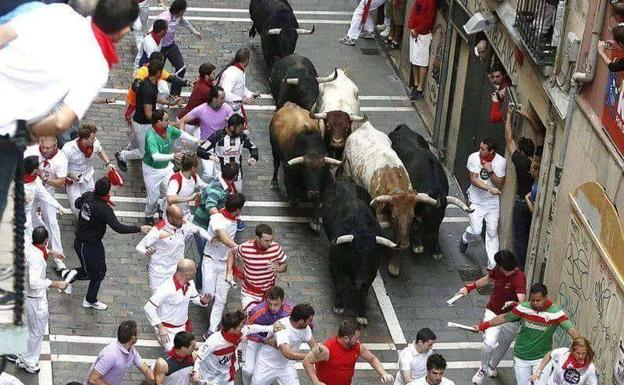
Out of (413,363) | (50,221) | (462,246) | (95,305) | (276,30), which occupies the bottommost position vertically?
(462,246)

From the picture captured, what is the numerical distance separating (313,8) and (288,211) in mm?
8935

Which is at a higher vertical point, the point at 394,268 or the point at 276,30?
the point at 276,30

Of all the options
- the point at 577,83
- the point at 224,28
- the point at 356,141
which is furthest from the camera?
the point at 224,28

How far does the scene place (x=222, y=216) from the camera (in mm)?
16078

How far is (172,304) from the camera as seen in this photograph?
14.9 metres

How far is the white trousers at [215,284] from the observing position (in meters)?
16.3

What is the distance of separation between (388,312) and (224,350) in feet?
12.9

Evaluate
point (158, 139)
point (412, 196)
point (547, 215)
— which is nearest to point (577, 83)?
point (547, 215)

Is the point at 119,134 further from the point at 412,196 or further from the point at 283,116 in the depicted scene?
the point at 412,196

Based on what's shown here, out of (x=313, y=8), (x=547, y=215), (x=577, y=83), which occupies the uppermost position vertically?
(x=577, y=83)

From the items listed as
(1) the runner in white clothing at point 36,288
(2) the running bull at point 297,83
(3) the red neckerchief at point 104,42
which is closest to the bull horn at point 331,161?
(2) the running bull at point 297,83

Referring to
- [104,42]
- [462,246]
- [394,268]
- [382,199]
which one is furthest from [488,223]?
[104,42]

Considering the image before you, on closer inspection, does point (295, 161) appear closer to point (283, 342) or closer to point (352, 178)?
point (352, 178)

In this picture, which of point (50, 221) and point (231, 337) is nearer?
point (231, 337)
